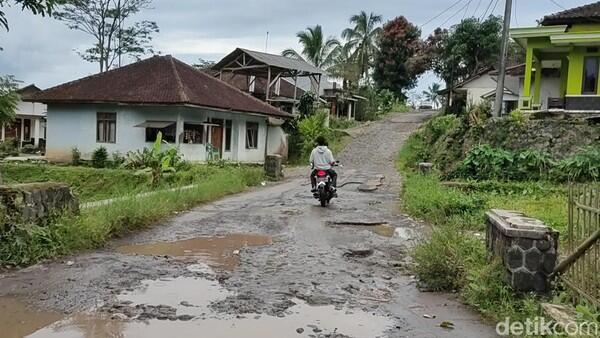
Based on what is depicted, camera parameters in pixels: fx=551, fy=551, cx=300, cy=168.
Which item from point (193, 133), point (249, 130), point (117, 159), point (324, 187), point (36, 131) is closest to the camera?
point (324, 187)

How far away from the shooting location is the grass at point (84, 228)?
7094 millimetres

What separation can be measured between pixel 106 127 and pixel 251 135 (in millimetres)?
7924

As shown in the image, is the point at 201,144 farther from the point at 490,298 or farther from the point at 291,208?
the point at 490,298

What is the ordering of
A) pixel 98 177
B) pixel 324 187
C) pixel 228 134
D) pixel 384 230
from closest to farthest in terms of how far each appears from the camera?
pixel 384 230 < pixel 324 187 < pixel 98 177 < pixel 228 134

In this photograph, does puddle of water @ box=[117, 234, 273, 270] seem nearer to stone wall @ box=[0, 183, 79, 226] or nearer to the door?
stone wall @ box=[0, 183, 79, 226]

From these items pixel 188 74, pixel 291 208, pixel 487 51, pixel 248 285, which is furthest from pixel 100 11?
pixel 248 285

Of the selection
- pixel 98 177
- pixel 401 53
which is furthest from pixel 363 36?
pixel 98 177

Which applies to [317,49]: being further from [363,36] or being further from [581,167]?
[581,167]

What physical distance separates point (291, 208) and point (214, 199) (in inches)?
101

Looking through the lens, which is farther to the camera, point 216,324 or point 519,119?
point 519,119

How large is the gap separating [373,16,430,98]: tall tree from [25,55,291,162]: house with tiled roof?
80.3 feet

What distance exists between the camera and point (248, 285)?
6344 mm

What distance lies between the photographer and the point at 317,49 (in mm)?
52719

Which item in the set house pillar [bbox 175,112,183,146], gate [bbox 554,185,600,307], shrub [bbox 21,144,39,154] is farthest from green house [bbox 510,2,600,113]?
shrub [bbox 21,144,39,154]
